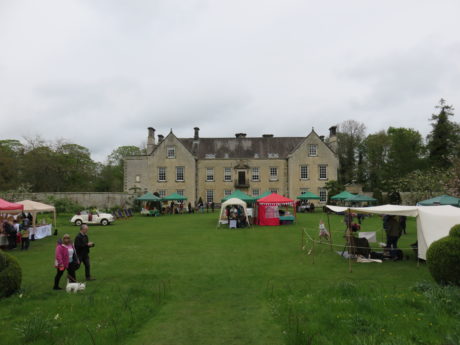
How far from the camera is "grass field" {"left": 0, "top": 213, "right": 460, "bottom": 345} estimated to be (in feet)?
18.7

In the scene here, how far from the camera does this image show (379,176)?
172ft

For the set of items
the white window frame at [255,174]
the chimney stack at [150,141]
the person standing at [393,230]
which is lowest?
the person standing at [393,230]

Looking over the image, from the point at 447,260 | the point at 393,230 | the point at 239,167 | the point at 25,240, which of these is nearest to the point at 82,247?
the point at 25,240

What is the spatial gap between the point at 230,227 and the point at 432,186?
777 inches

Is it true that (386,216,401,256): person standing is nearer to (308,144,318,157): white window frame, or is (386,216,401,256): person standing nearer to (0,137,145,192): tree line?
(308,144,318,157): white window frame

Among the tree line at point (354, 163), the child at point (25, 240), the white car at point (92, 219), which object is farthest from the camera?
the tree line at point (354, 163)

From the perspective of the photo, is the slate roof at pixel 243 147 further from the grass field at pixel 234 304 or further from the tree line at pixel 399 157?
the grass field at pixel 234 304

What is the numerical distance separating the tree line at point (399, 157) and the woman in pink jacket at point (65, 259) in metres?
27.6

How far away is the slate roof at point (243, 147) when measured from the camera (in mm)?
46031

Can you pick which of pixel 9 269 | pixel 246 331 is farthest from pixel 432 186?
pixel 9 269

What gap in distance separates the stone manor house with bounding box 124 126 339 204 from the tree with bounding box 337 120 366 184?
15.8 meters

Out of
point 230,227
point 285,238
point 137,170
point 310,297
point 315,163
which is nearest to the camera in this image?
point 310,297

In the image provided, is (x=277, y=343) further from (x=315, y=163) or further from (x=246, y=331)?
(x=315, y=163)

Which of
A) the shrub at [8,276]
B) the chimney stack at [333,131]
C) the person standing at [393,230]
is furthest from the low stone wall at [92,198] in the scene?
the person standing at [393,230]
